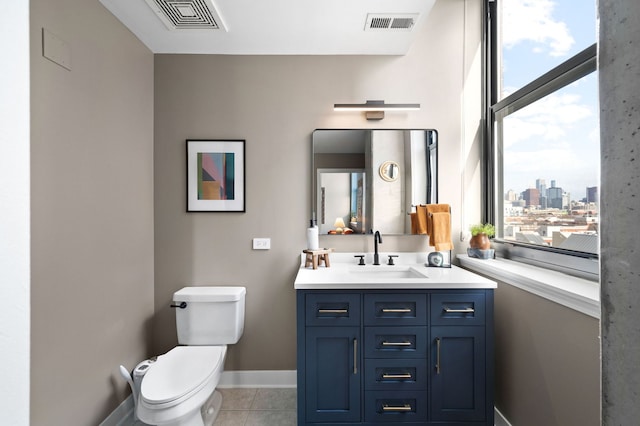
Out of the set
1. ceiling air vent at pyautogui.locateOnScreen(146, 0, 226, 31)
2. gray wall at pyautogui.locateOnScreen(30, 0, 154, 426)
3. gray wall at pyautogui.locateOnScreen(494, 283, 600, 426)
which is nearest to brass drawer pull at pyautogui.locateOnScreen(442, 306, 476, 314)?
gray wall at pyautogui.locateOnScreen(494, 283, 600, 426)

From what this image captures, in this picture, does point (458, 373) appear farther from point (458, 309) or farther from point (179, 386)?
point (179, 386)

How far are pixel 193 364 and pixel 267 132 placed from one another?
5.24 feet

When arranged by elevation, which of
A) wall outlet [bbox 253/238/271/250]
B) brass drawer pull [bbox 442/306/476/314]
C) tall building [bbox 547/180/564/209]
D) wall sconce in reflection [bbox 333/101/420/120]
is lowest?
brass drawer pull [bbox 442/306/476/314]

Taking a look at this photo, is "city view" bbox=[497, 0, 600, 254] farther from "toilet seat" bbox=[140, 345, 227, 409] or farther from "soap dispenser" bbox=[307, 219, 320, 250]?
"toilet seat" bbox=[140, 345, 227, 409]

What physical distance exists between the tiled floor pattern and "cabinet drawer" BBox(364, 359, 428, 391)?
645 millimetres

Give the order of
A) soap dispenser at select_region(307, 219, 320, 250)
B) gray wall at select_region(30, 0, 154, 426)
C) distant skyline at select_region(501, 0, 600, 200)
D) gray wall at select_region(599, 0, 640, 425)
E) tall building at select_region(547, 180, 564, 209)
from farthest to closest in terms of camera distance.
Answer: soap dispenser at select_region(307, 219, 320, 250) → tall building at select_region(547, 180, 564, 209) → distant skyline at select_region(501, 0, 600, 200) → gray wall at select_region(30, 0, 154, 426) → gray wall at select_region(599, 0, 640, 425)

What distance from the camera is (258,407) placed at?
2.16 m

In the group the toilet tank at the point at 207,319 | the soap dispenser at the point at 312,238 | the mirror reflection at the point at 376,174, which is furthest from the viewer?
the mirror reflection at the point at 376,174

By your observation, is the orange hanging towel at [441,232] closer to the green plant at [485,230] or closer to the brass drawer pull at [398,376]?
the green plant at [485,230]

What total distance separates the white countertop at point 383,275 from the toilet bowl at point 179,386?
711mm

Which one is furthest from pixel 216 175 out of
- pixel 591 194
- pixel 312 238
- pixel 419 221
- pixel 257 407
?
pixel 591 194

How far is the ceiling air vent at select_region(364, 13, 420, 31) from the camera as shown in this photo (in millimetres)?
1953

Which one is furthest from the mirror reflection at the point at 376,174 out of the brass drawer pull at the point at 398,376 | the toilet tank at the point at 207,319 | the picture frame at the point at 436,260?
the brass drawer pull at the point at 398,376

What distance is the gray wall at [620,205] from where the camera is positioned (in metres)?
0.33
